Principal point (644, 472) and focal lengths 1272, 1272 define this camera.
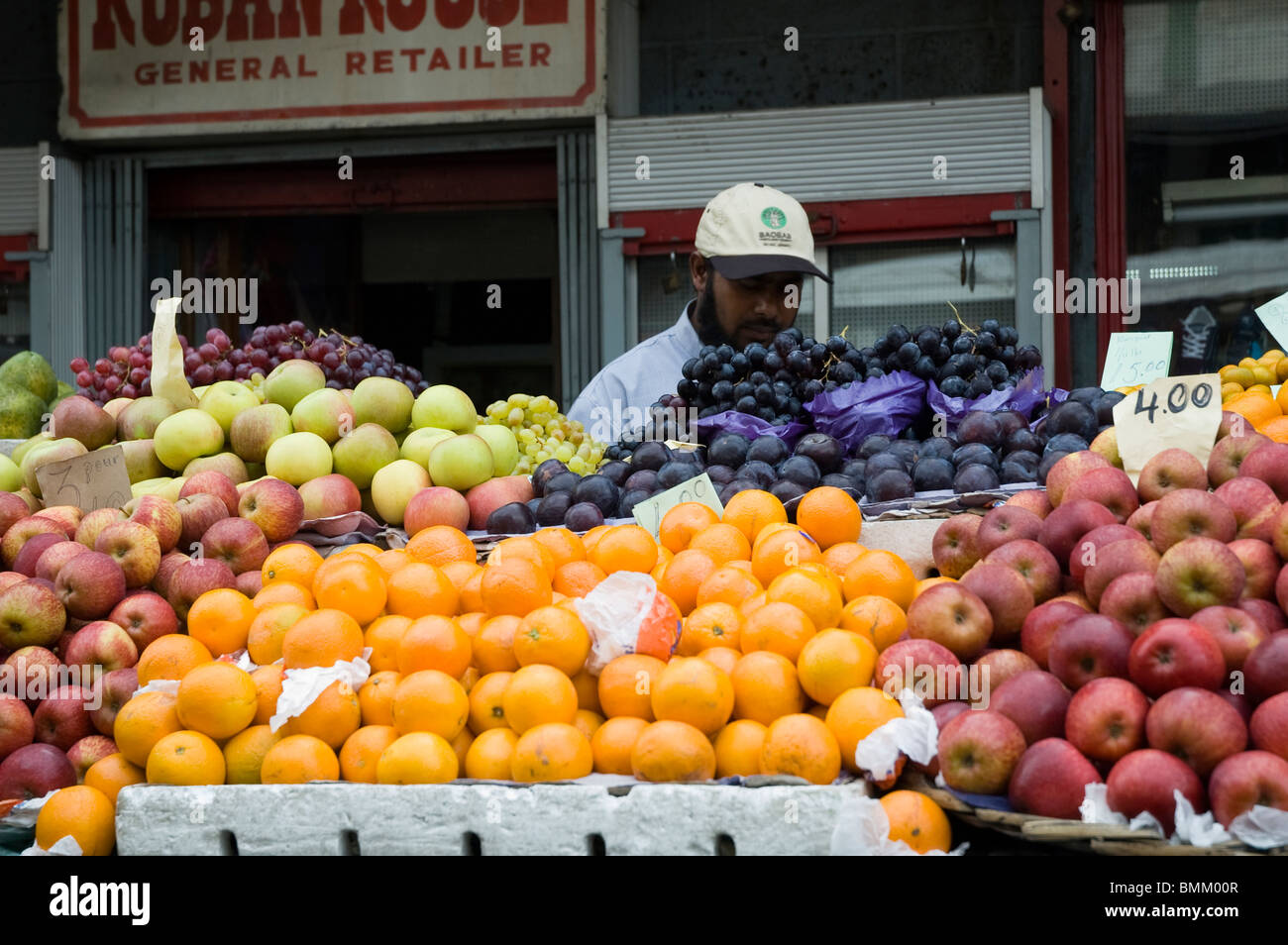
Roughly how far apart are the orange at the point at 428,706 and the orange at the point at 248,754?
0.70ft

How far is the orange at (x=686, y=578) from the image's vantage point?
2.16 meters

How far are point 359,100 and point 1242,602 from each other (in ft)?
15.3

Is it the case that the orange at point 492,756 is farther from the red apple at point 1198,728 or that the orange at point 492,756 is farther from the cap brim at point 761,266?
the cap brim at point 761,266

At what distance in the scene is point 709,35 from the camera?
5.73 m

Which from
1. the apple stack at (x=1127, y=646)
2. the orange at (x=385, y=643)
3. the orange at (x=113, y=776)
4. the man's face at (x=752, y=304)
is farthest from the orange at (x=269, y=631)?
the man's face at (x=752, y=304)

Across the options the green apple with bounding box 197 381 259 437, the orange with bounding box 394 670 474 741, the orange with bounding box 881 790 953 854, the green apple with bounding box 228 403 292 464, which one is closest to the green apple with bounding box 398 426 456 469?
the green apple with bounding box 228 403 292 464

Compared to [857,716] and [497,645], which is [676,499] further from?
[857,716]

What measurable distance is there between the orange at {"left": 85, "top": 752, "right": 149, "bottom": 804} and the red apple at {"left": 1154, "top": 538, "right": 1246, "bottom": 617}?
1.54 meters

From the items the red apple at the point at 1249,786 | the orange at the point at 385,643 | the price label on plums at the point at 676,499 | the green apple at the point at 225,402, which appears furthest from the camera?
the green apple at the point at 225,402

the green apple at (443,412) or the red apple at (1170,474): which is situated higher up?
the green apple at (443,412)

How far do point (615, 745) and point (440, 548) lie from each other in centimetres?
73

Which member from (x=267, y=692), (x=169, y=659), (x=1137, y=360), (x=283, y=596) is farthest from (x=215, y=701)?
(x=1137, y=360)

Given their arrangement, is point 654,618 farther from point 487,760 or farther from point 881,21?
point 881,21

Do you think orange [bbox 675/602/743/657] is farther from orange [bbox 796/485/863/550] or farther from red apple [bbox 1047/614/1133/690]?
red apple [bbox 1047/614/1133/690]
